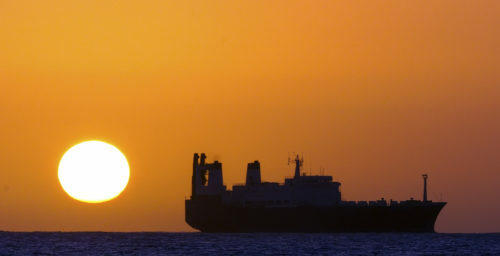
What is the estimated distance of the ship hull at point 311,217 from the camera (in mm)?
160875

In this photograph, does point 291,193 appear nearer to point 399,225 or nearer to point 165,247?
point 399,225

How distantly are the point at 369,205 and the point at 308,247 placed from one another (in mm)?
48582

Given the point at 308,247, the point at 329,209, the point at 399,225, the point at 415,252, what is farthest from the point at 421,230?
the point at 415,252

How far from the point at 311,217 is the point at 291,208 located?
309 centimetres

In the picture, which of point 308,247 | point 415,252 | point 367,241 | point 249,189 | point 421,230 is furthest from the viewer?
point 249,189

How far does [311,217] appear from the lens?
16500cm

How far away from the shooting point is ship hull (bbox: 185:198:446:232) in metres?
161

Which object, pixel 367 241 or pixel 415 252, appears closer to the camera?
pixel 415 252

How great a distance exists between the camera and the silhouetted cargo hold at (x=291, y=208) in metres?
161

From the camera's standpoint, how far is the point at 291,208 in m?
166

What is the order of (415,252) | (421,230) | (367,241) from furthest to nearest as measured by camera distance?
(421,230), (367,241), (415,252)

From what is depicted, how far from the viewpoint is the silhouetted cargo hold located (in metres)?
161

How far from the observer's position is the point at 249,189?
171 m

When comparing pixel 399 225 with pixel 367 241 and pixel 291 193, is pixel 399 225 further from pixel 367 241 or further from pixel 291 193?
pixel 367 241
